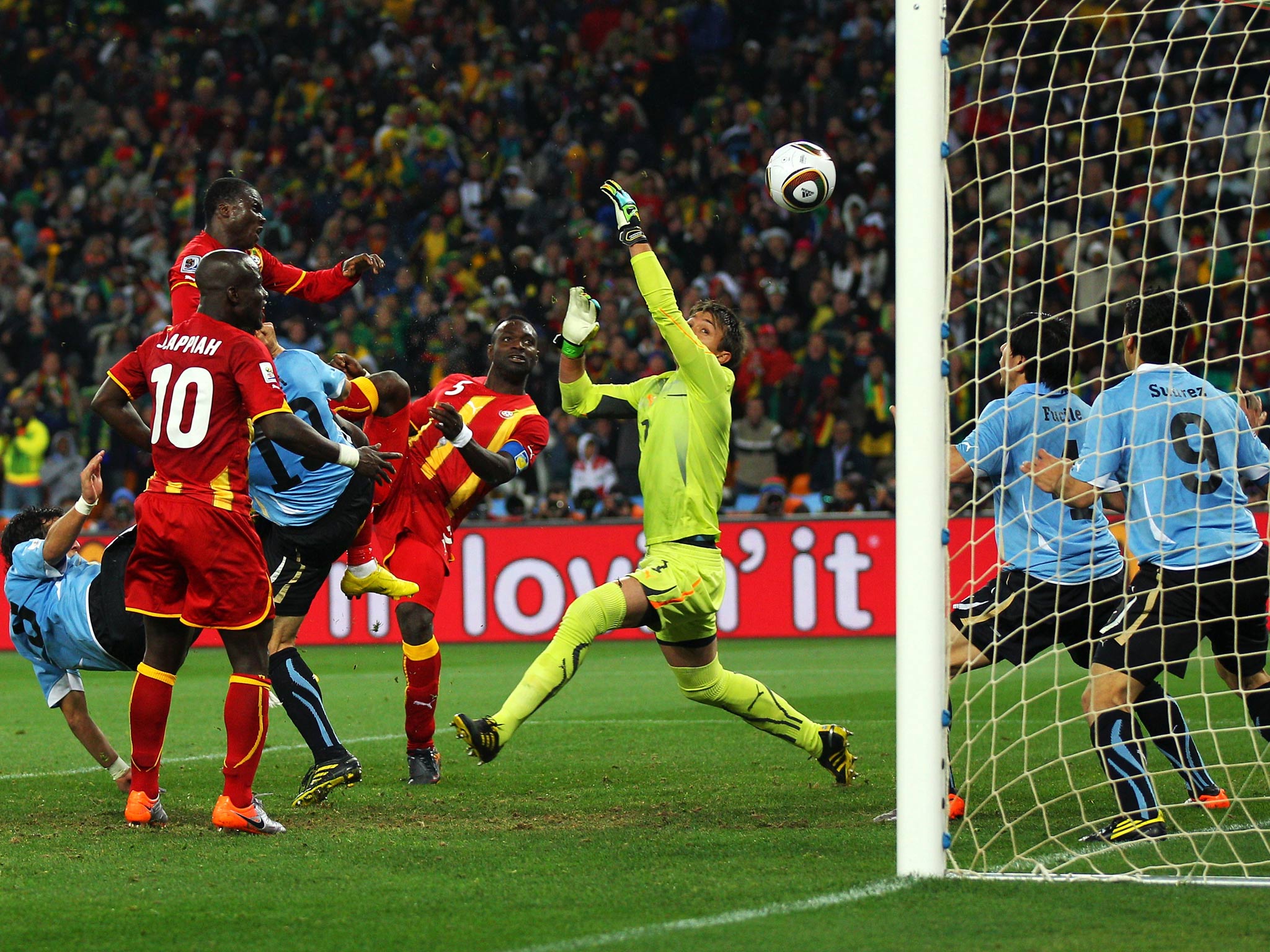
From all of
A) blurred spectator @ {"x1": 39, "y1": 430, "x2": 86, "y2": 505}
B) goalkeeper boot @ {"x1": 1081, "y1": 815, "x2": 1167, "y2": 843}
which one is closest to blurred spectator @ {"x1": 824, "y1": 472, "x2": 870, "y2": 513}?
blurred spectator @ {"x1": 39, "y1": 430, "x2": 86, "y2": 505}

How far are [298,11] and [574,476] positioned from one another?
9.35 meters

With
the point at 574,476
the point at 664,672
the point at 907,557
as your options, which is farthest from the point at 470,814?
the point at 574,476

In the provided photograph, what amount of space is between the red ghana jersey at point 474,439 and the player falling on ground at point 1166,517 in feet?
8.53

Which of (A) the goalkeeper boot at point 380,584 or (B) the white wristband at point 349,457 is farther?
(A) the goalkeeper boot at point 380,584

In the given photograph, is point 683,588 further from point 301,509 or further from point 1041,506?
point 301,509

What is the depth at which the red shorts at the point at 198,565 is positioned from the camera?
542cm

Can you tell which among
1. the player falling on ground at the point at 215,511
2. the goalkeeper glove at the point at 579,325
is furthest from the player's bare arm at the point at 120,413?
the goalkeeper glove at the point at 579,325

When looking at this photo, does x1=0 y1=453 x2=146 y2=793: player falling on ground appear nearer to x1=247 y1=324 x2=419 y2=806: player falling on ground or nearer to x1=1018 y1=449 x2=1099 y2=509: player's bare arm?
x1=247 y1=324 x2=419 y2=806: player falling on ground

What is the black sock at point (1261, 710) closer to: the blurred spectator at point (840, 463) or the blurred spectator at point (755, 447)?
the blurred spectator at point (840, 463)

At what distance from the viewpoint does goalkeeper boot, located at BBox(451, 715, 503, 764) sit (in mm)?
5383

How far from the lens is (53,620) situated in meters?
6.52

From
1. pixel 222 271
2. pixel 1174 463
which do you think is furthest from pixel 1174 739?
pixel 222 271

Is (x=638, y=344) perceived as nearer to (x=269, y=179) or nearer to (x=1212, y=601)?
(x=269, y=179)

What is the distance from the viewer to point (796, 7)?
2061 cm
